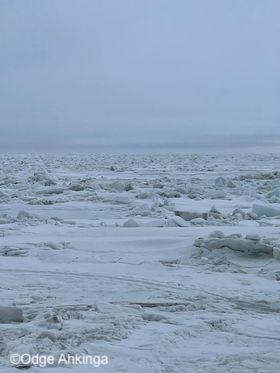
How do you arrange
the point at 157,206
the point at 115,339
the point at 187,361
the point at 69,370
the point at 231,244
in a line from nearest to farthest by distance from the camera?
the point at 69,370 < the point at 187,361 < the point at 115,339 < the point at 231,244 < the point at 157,206

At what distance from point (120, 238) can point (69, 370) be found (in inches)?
127

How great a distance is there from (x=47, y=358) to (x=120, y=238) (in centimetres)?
311

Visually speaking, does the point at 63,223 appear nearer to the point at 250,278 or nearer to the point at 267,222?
→ the point at 267,222

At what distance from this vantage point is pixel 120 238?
5.59m

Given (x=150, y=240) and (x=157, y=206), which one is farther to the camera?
(x=157, y=206)

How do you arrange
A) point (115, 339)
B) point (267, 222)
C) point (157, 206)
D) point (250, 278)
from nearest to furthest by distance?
1. point (115, 339)
2. point (250, 278)
3. point (267, 222)
4. point (157, 206)

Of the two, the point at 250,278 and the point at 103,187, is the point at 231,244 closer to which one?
the point at 250,278

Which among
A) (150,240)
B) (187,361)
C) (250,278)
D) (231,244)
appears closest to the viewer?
(187,361)

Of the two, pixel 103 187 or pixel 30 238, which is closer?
pixel 30 238

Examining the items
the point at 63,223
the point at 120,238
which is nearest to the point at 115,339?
the point at 120,238

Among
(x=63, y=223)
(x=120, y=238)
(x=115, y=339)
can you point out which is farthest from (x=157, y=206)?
(x=115, y=339)

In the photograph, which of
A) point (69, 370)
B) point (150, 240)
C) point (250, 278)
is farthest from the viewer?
point (150, 240)

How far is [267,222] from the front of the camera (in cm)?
671

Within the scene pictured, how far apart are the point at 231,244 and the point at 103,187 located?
721 centimetres
